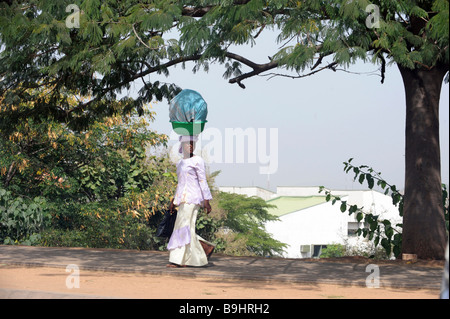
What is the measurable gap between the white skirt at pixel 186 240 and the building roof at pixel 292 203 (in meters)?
52.2

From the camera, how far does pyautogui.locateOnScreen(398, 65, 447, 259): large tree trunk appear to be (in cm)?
1317

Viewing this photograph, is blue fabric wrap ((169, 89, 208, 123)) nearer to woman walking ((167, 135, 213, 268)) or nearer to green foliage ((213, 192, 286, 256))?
woman walking ((167, 135, 213, 268))

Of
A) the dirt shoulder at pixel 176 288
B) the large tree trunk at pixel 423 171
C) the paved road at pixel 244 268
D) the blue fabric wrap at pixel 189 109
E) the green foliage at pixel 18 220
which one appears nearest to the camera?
the dirt shoulder at pixel 176 288

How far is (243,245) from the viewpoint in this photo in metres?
41.9

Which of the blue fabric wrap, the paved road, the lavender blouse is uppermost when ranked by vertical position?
the blue fabric wrap

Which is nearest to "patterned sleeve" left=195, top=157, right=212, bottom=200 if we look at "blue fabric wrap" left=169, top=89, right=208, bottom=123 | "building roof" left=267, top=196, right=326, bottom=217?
"blue fabric wrap" left=169, top=89, right=208, bottom=123

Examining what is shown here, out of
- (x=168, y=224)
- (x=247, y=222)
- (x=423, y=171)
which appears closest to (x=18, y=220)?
(x=168, y=224)

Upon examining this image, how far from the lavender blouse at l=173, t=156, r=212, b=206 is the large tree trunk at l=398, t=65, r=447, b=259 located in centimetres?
475

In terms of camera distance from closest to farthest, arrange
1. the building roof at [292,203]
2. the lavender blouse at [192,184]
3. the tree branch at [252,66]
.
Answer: the lavender blouse at [192,184] → the tree branch at [252,66] → the building roof at [292,203]

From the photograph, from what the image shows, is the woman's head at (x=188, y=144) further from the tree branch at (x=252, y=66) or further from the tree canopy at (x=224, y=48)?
the tree branch at (x=252, y=66)

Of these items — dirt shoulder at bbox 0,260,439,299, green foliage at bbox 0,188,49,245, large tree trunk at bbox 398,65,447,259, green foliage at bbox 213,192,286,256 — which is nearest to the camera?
dirt shoulder at bbox 0,260,439,299

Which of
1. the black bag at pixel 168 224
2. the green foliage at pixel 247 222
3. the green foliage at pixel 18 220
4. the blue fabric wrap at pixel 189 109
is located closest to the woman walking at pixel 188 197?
the black bag at pixel 168 224

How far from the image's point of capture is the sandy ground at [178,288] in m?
8.40
